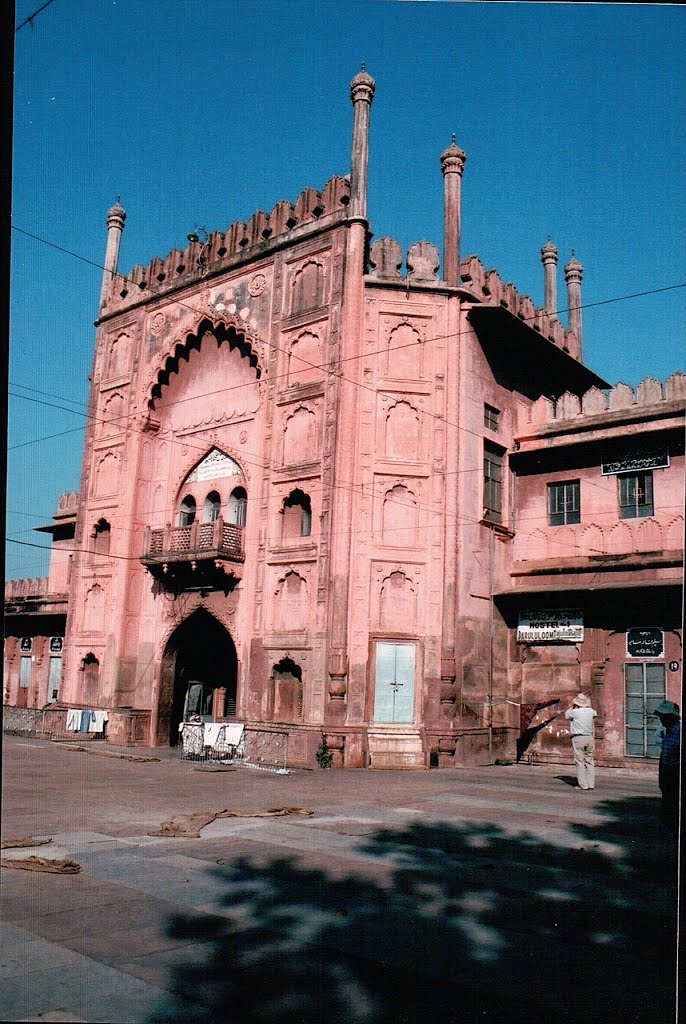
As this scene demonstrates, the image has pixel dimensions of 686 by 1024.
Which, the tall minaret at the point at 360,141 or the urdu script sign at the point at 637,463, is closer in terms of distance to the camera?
the urdu script sign at the point at 637,463

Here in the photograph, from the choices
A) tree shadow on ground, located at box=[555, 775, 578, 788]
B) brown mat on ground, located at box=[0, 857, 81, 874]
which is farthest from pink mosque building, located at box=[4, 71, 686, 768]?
brown mat on ground, located at box=[0, 857, 81, 874]

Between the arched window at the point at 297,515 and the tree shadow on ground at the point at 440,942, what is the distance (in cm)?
1308

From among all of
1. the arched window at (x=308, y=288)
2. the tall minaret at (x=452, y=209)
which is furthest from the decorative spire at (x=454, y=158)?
the arched window at (x=308, y=288)

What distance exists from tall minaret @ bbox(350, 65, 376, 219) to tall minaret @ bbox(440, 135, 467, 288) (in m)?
2.22

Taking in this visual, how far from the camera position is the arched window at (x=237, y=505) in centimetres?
2365

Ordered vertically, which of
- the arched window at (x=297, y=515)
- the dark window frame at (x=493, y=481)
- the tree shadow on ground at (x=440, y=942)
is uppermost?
the dark window frame at (x=493, y=481)

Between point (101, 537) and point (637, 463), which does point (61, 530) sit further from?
point (637, 463)

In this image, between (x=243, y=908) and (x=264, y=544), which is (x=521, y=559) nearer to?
(x=264, y=544)

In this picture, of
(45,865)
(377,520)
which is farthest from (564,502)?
(45,865)

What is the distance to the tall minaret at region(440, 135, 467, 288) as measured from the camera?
2178 cm

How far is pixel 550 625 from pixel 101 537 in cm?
1433

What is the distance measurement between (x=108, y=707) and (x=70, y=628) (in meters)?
3.41

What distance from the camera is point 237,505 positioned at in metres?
23.8

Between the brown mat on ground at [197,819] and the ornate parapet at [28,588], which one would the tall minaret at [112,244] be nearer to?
the ornate parapet at [28,588]
